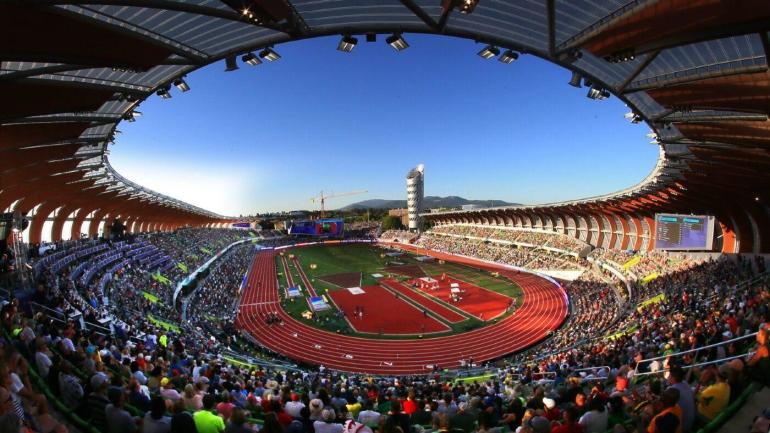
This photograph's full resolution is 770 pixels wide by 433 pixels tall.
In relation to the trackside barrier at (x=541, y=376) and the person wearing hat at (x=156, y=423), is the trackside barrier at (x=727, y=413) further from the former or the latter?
the trackside barrier at (x=541, y=376)

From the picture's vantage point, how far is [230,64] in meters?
10.6

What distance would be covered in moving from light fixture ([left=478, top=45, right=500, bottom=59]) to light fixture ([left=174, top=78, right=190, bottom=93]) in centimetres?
916

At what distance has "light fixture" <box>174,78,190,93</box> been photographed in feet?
39.1

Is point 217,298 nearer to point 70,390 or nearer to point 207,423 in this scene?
point 70,390

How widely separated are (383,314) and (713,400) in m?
28.4

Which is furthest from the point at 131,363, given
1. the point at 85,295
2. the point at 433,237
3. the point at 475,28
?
the point at 433,237

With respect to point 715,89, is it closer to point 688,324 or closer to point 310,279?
point 688,324

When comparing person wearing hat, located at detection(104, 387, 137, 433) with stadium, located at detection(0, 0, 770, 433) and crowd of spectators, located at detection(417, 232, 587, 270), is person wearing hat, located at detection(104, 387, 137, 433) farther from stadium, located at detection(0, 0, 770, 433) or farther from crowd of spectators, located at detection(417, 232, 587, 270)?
crowd of spectators, located at detection(417, 232, 587, 270)

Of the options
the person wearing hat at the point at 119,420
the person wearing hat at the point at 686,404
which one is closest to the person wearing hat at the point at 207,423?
the person wearing hat at the point at 119,420

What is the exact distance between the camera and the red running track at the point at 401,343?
868 inches

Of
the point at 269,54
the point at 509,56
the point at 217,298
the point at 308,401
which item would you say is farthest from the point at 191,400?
the point at 217,298

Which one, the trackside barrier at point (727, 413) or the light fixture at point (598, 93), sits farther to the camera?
the light fixture at point (598, 93)

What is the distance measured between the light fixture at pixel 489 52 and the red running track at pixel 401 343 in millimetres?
16538

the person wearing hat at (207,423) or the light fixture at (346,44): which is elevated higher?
the light fixture at (346,44)
